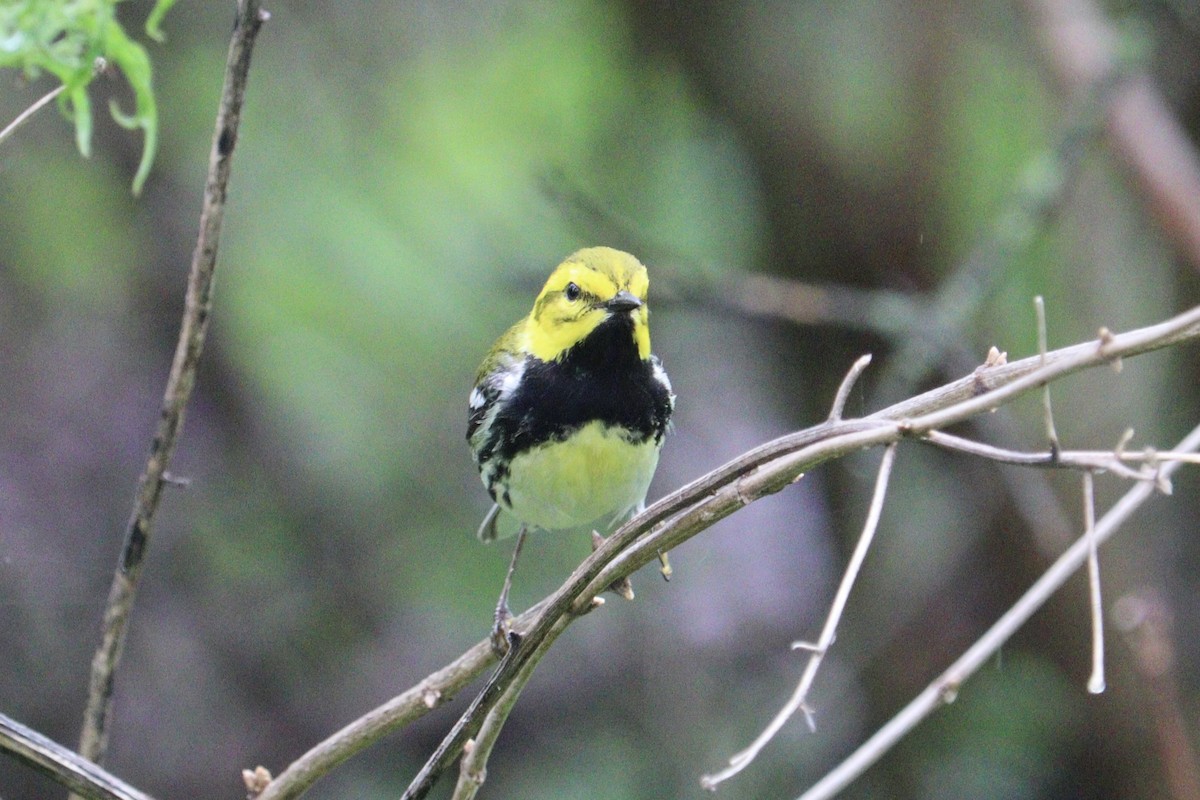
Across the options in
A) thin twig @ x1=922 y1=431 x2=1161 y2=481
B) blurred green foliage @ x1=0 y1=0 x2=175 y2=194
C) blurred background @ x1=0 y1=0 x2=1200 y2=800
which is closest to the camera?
thin twig @ x1=922 y1=431 x2=1161 y2=481

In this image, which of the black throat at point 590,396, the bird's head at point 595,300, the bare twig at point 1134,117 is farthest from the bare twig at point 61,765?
the bare twig at point 1134,117

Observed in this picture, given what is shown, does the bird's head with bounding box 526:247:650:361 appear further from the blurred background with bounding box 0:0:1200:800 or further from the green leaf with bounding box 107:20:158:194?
the blurred background with bounding box 0:0:1200:800

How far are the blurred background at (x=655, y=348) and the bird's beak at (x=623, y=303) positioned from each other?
5.52ft

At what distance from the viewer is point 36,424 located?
4973 millimetres

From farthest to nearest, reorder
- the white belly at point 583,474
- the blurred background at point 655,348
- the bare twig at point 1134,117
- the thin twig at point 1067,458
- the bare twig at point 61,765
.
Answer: the blurred background at point 655,348
the bare twig at point 1134,117
the white belly at point 583,474
the bare twig at point 61,765
the thin twig at point 1067,458

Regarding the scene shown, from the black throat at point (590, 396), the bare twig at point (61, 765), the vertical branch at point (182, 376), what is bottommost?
the bare twig at point (61, 765)

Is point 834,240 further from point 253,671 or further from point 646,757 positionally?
point 253,671

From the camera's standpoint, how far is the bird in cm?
298

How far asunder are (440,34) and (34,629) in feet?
10.7

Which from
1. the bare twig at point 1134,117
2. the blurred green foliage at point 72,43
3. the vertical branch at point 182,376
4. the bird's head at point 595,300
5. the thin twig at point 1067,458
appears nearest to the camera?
the thin twig at point 1067,458

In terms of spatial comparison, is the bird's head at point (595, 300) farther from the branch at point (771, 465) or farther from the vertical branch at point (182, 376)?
the branch at point (771, 465)

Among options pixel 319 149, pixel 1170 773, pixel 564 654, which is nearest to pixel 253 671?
pixel 564 654

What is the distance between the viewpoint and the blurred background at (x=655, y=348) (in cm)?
475

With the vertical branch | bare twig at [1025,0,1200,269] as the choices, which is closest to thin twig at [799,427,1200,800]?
the vertical branch
